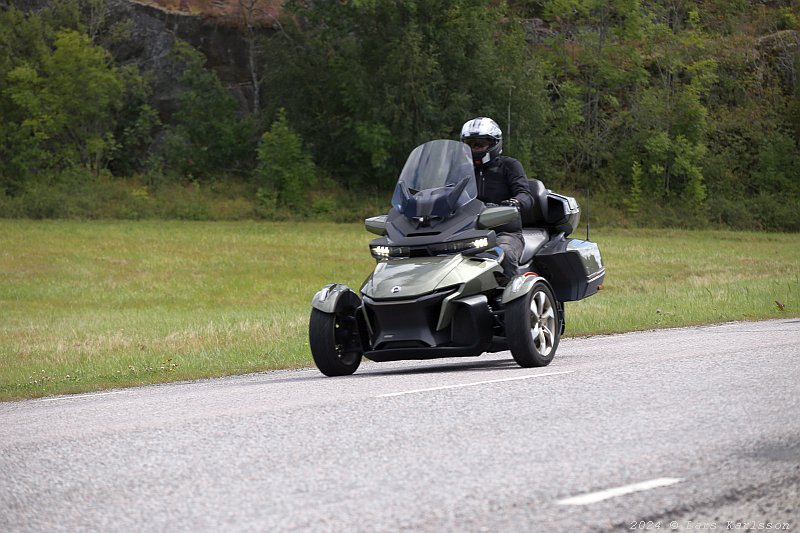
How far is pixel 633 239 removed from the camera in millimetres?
57344

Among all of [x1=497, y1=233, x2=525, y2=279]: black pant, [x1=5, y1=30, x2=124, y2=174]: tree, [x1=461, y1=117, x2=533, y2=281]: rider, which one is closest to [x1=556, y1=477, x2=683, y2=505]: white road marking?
[x1=497, y1=233, x2=525, y2=279]: black pant

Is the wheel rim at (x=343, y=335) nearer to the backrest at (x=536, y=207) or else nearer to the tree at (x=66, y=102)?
the backrest at (x=536, y=207)

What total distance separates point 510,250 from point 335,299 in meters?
1.81

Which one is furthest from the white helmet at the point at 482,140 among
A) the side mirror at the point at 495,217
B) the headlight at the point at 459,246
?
the headlight at the point at 459,246

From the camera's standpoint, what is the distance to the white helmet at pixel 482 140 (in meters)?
13.4

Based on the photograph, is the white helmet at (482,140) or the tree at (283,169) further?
the tree at (283,169)

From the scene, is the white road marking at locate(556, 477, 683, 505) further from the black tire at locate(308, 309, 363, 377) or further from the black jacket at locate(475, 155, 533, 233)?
the black jacket at locate(475, 155, 533, 233)

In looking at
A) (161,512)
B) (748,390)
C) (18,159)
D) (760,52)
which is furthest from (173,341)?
(760,52)

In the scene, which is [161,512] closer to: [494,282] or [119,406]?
[119,406]

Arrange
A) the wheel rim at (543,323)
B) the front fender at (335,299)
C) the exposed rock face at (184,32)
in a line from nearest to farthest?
the wheel rim at (543,323) → the front fender at (335,299) → the exposed rock face at (184,32)

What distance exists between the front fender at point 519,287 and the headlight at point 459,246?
0.46 metres

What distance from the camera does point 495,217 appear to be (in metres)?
12.5

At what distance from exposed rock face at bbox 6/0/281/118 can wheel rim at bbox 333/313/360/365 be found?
60053 millimetres

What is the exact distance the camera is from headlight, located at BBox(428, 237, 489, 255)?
1230 cm
